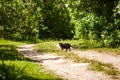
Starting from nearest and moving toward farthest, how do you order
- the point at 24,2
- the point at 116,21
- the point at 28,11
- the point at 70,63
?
the point at 70,63 < the point at 116,21 < the point at 28,11 < the point at 24,2

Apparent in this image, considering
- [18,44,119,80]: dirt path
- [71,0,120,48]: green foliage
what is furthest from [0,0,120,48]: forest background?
[18,44,119,80]: dirt path

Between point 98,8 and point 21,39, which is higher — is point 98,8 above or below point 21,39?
above

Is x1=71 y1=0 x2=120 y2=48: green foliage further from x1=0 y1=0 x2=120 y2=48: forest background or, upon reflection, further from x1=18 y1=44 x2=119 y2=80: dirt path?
x1=18 y1=44 x2=119 y2=80: dirt path

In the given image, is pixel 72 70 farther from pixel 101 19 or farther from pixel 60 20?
pixel 60 20

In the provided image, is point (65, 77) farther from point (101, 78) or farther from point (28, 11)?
point (28, 11)

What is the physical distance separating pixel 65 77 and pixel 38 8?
33946 millimetres

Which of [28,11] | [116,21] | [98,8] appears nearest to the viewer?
[116,21]

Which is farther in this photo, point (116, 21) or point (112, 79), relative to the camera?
point (116, 21)

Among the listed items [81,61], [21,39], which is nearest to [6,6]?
[21,39]

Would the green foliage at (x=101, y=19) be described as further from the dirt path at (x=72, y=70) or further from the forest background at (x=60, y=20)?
the dirt path at (x=72, y=70)

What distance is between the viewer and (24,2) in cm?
5050

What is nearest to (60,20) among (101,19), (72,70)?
(101,19)

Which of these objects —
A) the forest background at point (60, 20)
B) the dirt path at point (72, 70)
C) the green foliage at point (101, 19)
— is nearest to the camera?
the dirt path at point (72, 70)

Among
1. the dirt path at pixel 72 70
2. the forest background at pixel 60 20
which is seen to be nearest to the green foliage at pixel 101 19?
the forest background at pixel 60 20
